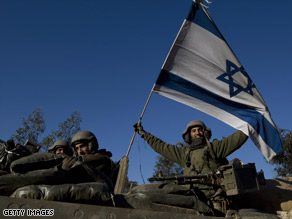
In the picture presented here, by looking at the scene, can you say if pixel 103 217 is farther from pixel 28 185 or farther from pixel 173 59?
pixel 173 59

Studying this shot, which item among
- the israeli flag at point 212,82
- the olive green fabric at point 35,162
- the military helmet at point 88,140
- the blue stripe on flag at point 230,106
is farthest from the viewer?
the israeli flag at point 212,82

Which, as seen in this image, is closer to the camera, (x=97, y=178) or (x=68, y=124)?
(x=97, y=178)

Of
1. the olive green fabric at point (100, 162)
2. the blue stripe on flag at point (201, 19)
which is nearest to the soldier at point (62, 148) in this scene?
the olive green fabric at point (100, 162)

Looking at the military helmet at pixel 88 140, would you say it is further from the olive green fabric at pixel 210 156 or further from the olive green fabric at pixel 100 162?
the olive green fabric at pixel 210 156

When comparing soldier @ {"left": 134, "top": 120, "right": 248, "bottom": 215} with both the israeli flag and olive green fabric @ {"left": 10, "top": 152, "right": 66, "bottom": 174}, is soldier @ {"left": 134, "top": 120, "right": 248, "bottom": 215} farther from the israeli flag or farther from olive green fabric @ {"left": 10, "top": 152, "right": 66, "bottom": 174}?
olive green fabric @ {"left": 10, "top": 152, "right": 66, "bottom": 174}

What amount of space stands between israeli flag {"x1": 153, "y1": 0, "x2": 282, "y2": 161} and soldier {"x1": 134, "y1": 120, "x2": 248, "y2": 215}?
13.2 inches

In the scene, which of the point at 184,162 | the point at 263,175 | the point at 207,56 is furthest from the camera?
the point at 207,56

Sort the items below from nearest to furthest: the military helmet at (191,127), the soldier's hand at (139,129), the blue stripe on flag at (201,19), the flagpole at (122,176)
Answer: the flagpole at (122,176) < the military helmet at (191,127) < the soldier's hand at (139,129) < the blue stripe on flag at (201,19)

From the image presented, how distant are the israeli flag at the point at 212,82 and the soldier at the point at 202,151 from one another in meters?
0.33

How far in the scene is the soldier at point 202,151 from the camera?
4.61 meters

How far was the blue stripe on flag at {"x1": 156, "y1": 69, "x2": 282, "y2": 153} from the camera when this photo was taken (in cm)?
548

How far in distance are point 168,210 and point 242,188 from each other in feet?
4.25

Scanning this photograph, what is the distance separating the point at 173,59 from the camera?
6.41m

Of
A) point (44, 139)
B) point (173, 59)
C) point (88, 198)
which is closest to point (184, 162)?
point (173, 59)
